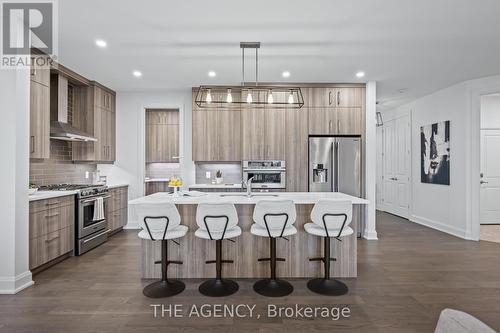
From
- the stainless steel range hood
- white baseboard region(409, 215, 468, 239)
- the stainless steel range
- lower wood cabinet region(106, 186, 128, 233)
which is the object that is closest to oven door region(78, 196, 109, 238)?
the stainless steel range

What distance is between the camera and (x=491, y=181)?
576 centimetres

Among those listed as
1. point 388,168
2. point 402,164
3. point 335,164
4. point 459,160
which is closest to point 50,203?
point 335,164

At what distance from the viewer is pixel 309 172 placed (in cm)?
484

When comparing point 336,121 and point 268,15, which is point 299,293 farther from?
point 336,121

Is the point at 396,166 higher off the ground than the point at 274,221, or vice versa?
the point at 396,166

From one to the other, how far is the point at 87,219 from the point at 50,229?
72 cm

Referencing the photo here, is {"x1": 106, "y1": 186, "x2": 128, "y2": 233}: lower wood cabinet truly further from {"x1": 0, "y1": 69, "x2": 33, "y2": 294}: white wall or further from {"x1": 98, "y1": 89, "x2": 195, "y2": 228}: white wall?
{"x1": 0, "y1": 69, "x2": 33, "y2": 294}: white wall

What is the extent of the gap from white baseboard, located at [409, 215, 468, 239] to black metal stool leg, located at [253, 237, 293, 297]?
13.0 feet

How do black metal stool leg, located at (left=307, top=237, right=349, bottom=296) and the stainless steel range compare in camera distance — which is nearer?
black metal stool leg, located at (left=307, top=237, right=349, bottom=296)

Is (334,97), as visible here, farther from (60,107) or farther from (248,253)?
(60,107)

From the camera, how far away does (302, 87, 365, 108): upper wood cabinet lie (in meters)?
4.87

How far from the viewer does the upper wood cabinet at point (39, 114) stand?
3.34 m

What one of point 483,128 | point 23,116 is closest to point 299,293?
point 23,116

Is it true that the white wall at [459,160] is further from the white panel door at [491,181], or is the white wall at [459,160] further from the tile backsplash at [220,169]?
the tile backsplash at [220,169]
